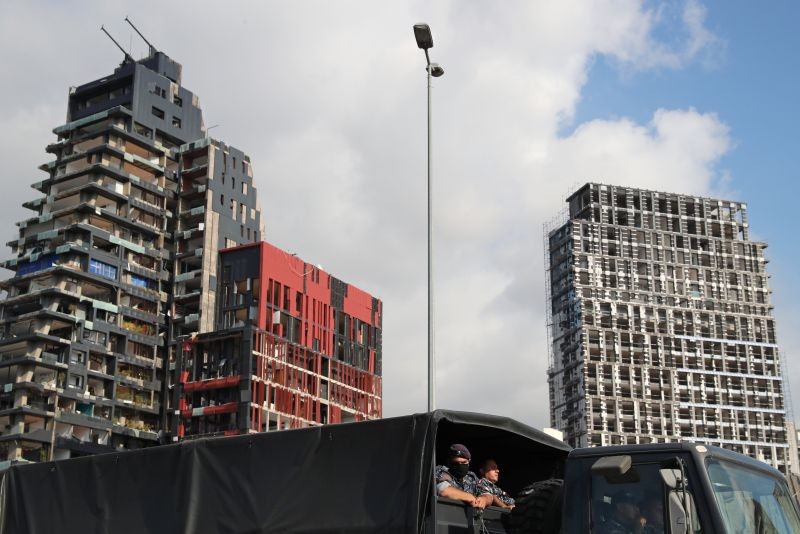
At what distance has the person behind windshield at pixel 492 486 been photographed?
9.49m

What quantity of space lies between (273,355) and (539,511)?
92766 millimetres

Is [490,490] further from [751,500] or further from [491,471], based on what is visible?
[751,500]

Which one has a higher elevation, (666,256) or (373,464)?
(666,256)

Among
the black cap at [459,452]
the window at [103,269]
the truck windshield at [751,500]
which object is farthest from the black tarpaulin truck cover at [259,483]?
the window at [103,269]

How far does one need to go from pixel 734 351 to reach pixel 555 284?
27.9 meters

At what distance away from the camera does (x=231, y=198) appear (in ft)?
362

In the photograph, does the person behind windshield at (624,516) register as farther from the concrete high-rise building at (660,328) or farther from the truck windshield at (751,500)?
the concrete high-rise building at (660,328)

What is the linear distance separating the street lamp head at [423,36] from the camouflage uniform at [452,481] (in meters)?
14.2

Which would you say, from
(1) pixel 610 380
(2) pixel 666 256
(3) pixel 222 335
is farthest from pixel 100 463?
(2) pixel 666 256

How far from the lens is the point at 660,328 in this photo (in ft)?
475

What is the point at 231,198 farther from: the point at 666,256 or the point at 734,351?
the point at 734,351

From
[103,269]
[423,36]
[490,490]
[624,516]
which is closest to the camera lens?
[624,516]

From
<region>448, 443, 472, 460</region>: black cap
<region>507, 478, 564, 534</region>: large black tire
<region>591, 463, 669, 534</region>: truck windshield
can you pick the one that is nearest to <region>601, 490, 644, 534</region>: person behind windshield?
<region>591, 463, 669, 534</region>: truck windshield

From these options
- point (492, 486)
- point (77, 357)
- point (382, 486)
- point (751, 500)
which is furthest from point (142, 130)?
point (751, 500)
